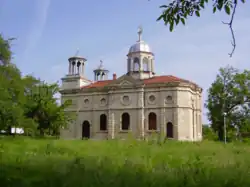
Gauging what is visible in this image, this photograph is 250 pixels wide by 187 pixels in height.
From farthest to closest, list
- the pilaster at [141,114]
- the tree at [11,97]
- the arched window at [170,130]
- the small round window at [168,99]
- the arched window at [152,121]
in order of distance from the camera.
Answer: the arched window at [152,121], the pilaster at [141,114], the small round window at [168,99], the arched window at [170,130], the tree at [11,97]

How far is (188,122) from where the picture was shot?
38.1 metres

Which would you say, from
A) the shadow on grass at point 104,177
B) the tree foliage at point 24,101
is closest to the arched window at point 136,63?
the tree foliage at point 24,101

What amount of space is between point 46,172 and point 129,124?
113 feet

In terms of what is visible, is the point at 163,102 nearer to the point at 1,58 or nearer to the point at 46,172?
the point at 1,58

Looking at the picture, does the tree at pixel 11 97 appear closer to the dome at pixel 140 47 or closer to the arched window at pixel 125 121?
the arched window at pixel 125 121

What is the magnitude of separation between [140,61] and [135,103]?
696 centimetres

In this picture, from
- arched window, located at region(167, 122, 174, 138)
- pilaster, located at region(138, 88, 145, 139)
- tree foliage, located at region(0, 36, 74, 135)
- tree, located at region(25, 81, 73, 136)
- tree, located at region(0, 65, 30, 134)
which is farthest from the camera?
pilaster, located at region(138, 88, 145, 139)

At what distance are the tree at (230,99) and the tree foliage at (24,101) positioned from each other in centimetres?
1996

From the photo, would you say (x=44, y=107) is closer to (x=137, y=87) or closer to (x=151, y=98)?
(x=137, y=87)

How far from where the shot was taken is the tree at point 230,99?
40656 mm

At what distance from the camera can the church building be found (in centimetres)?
3850

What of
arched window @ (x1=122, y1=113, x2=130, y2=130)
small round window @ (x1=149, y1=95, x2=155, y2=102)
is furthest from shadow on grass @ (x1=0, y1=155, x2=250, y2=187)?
arched window @ (x1=122, y1=113, x2=130, y2=130)

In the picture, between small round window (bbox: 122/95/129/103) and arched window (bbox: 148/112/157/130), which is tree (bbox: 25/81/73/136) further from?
arched window (bbox: 148/112/157/130)

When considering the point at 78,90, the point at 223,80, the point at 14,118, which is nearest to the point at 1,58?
the point at 14,118
